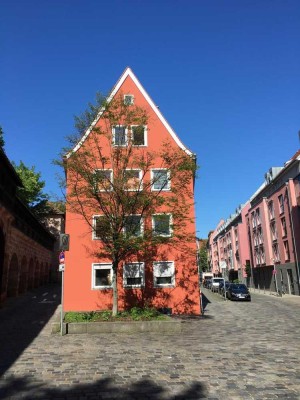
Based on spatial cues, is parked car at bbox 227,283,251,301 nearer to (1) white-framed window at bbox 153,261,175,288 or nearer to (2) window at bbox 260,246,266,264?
(1) white-framed window at bbox 153,261,175,288

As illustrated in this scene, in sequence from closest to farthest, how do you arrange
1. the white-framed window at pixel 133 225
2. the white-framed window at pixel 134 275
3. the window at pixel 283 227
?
1. the white-framed window at pixel 133 225
2. the white-framed window at pixel 134 275
3. the window at pixel 283 227

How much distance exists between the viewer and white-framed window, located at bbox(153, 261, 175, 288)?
793 inches

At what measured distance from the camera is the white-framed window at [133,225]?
52.1ft

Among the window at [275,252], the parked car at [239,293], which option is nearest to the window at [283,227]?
the window at [275,252]

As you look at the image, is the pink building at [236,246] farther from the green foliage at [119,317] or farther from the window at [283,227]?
the green foliage at [119,317]

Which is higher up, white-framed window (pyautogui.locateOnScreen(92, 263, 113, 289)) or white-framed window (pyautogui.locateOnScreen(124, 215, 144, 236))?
white-framed window (pyautogui.locateOnScreen(124, 215, 144, 236))

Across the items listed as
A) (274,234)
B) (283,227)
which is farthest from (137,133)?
(274,234)

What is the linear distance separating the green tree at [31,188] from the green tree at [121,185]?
31.6m

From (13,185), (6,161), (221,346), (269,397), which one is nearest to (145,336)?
(221,346)

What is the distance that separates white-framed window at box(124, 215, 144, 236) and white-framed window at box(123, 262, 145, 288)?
4.16m

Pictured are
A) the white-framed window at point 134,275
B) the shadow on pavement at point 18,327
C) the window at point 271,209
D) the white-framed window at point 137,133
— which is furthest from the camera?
the window at point 271,209

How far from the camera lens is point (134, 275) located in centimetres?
2008

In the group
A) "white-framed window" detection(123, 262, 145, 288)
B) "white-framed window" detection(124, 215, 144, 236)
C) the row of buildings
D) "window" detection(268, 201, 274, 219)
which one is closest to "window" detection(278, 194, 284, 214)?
the row of buildings

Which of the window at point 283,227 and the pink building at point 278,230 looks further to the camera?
A: the window at point 283,227
